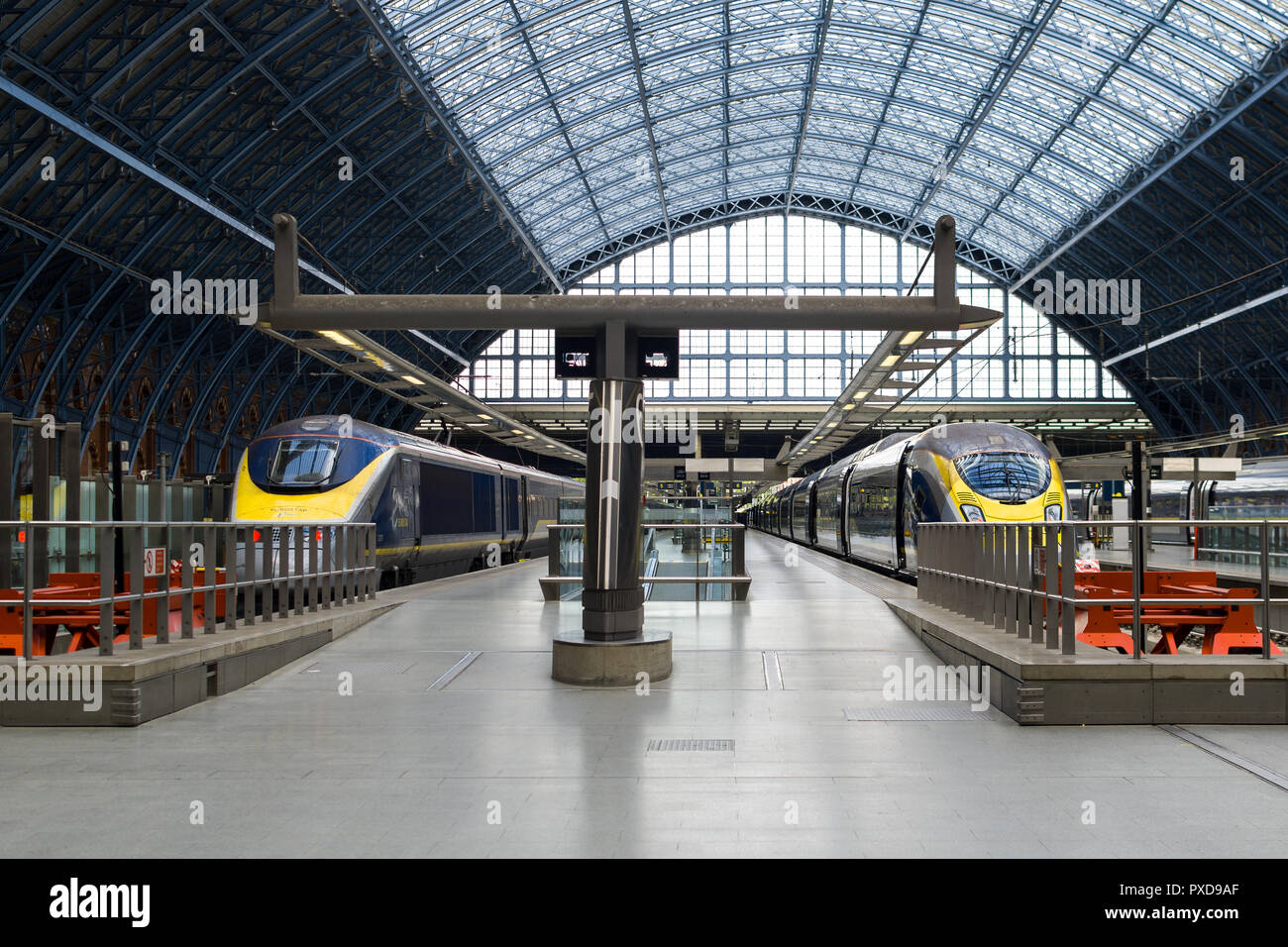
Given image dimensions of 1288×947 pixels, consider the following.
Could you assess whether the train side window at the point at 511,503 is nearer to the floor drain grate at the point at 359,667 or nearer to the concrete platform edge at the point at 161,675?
the floor drain grate at the point at 359,667

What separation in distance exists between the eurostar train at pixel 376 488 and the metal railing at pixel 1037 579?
9.41 meters

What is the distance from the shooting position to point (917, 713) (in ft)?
29.7

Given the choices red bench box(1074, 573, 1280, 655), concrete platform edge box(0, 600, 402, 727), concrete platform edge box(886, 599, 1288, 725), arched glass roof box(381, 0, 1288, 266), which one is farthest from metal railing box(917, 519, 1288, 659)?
arched glass roof box(381, 0, 1288, 266)

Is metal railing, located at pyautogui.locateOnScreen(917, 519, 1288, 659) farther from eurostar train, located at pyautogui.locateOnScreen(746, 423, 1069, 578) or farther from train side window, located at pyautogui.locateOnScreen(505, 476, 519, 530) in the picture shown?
train side window, located at pyautogui.locateOnScreen(505, 476, 519, 530)

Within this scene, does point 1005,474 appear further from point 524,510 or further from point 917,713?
point 524,510

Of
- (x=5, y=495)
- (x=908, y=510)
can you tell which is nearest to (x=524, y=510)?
(x=908, y=510)

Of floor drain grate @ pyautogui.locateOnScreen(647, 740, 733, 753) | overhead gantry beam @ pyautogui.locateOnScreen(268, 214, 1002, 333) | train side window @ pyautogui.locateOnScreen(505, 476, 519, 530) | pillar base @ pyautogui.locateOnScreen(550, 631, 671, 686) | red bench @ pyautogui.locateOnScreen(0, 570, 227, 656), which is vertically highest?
overhead gantry beam @ pyautogui.locateOnScreen(268, 214, 1002, 333)

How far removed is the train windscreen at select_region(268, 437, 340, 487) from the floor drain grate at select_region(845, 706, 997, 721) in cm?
1383

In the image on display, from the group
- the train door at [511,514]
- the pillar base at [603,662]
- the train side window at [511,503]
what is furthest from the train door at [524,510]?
the pillar base at [603,662]

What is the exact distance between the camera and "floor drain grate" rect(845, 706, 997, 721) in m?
8.88

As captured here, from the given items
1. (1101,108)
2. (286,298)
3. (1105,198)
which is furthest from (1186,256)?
(286,298)

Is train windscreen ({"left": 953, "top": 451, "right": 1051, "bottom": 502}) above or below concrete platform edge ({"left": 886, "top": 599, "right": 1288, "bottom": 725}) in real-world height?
above

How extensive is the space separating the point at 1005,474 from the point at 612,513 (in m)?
11.5
